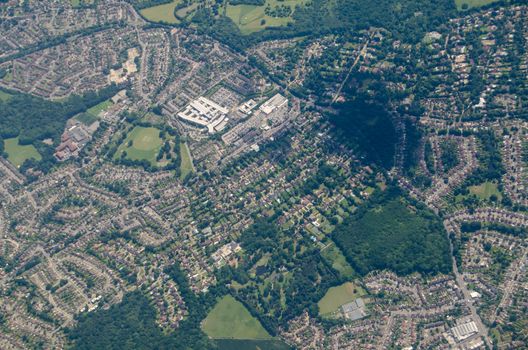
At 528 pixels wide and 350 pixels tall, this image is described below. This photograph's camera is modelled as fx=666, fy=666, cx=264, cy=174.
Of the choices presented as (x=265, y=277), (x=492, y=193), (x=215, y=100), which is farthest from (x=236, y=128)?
(x=492, y=193)

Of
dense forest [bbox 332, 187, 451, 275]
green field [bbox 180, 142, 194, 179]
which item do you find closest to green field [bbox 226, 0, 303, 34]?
green field [bbox 180, 142, 194, 179]

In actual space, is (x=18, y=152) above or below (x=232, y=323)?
above

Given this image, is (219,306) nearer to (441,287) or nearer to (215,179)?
(215,179)

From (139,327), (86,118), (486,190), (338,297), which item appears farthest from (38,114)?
(486,190)

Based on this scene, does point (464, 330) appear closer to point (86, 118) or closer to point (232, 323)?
point (232, 323)

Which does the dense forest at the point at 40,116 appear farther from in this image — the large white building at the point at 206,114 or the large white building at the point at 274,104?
the large white building at the point at 274,104

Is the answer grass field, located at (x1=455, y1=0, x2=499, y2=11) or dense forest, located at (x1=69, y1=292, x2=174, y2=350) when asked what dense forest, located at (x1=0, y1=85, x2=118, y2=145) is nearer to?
dense forest, located at (x1=69, y1=292, x2=174, y2=350)

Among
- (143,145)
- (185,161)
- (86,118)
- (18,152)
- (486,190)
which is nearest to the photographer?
(486,190)
